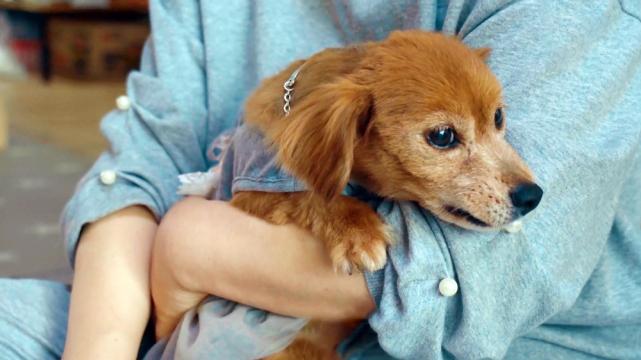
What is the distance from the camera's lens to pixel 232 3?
53.2 inches

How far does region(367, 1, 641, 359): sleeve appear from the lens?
2.60 feet

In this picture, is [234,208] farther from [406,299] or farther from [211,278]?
[406,299]

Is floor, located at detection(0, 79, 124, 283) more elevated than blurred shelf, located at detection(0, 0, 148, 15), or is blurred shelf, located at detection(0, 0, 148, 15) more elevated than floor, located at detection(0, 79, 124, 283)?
blurred shelf, located at detection(0, 0, 148, 15)

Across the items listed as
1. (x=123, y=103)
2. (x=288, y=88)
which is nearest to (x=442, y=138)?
(x=288, y=88)

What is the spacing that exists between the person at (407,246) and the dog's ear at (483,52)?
13mm

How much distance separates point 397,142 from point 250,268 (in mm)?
315

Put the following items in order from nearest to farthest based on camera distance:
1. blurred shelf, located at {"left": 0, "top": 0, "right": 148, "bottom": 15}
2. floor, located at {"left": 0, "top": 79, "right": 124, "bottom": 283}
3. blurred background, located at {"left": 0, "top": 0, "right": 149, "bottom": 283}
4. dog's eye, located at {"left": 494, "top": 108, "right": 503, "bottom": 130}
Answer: dog's eye, located at {"left": 494, "top": 108, "right": 503, "bottom": 130} → floor, located at {"left": 0, "top": 79, "right": 124, "bottom": 283} → blurred background, located at {"left": 0, "top": 0, "right": 149, "bottom": 283} → blurred shelf, located at {"left": 0, "top": 0, "right": 148, "bottom": 15}

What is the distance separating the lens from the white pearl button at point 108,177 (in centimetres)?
116

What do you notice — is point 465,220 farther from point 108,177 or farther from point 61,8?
point 61,8

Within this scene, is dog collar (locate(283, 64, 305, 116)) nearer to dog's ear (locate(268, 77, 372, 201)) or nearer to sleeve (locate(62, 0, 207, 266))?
dog's ear (locate(268, 77, 372, 201))

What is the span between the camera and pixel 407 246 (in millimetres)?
834

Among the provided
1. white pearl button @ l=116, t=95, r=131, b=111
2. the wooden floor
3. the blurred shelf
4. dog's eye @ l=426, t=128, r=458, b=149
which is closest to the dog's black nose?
dog's eye @ l=426, t=128, r=458, b=149

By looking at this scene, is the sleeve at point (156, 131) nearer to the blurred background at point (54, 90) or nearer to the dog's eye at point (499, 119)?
the dog's eye at point (499, 119)

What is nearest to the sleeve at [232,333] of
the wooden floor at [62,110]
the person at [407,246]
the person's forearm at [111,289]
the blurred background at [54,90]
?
the person at [407,246]
